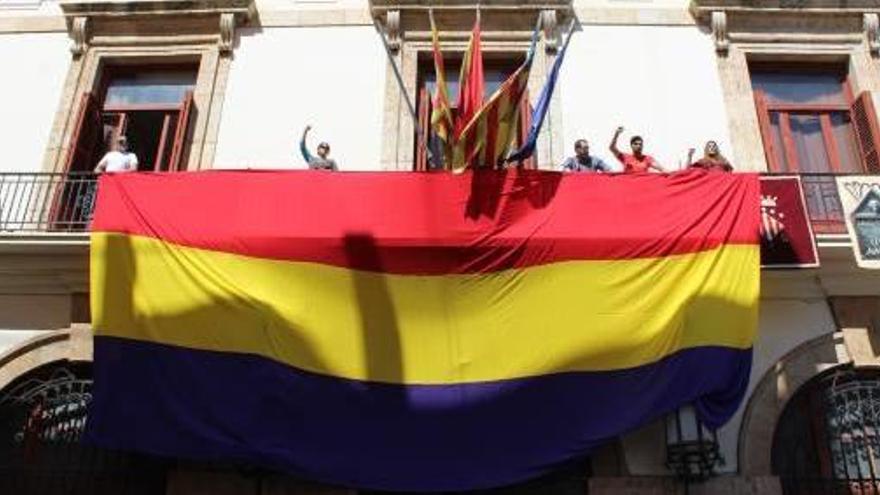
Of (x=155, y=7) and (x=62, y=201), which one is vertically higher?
(x=155, y=7)

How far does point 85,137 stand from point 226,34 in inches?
85.1

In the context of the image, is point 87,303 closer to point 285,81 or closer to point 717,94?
point 285,81

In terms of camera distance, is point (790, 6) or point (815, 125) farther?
point (790, 6)

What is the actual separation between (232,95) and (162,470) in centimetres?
468

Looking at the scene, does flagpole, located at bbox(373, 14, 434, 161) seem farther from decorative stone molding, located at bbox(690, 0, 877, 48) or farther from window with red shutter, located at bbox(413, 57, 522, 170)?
decorative stone molding, located at bbox(690, 0, 877, 48)

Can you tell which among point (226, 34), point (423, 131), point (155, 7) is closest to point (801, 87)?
point (423, 131)

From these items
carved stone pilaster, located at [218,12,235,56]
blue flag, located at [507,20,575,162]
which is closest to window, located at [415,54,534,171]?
blue flag, located at [507,20,575,162]

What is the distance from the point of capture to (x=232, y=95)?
38.7ft

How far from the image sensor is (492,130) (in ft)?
32.1

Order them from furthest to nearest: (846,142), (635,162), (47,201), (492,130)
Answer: (846,142)
(47,201)
(635,162)
(492,130)

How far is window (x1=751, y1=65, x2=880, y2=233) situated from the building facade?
25mm

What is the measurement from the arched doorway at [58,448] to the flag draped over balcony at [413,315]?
3.68 feet

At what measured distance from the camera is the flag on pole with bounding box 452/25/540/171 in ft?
32.0

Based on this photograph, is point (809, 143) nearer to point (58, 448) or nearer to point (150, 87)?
point (150, 87)
